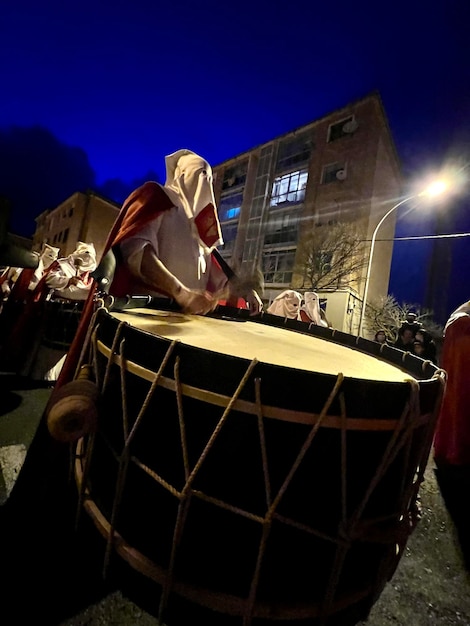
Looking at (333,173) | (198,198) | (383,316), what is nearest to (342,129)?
A: (333,173)

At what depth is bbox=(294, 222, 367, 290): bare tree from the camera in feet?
54.0

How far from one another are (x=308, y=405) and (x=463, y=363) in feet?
11.7

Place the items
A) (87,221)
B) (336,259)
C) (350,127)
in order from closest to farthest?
(336,259) → (350,127) → (87,221)

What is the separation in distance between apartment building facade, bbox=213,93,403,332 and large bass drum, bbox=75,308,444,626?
1556 cm

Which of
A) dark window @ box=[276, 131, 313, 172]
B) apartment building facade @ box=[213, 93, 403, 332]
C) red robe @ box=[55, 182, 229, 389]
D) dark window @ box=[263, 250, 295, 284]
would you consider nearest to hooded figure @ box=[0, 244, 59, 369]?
red robe @ box=[55, 182, 229, 389]

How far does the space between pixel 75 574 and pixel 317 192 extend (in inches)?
840

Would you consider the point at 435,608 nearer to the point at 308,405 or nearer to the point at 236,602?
the point at 236,602

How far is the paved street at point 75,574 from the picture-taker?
1.05 metres

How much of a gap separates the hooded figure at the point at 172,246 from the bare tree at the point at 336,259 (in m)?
15.2

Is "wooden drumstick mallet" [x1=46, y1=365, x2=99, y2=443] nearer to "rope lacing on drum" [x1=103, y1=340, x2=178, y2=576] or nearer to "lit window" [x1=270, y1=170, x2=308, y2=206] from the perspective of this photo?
"rope lacing on drum" [x1=103, y1=340, x2=178, y2=576]

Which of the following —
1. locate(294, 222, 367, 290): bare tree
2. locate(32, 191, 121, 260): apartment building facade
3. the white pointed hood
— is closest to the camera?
the white pointed hood

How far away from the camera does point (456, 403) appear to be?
329 cm

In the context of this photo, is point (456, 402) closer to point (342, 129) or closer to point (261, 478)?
point (261, 478)

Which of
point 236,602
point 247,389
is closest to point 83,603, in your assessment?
point 236,602
